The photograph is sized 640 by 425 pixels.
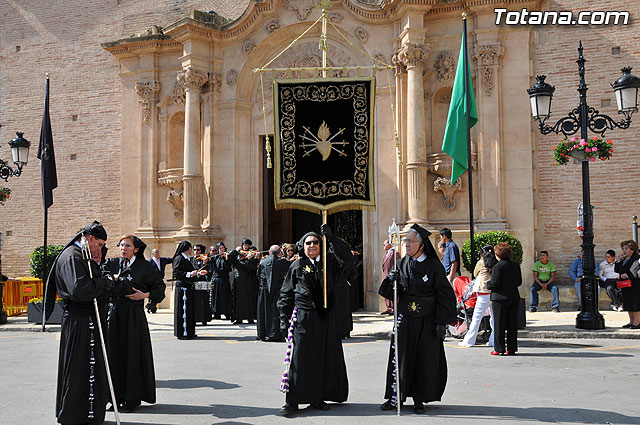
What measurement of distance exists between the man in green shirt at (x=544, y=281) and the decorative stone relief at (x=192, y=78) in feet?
34.1

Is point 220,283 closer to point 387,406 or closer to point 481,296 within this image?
point 481,296

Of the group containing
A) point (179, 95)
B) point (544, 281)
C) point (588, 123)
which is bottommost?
point (544, 281)

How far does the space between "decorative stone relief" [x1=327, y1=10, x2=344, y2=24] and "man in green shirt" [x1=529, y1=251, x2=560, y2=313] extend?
8131 millimetres

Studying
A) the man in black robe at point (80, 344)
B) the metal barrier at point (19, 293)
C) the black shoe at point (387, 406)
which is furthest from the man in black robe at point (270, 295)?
the metal barrier at point (19, 293)

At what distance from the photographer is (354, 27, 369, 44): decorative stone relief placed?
19125mm

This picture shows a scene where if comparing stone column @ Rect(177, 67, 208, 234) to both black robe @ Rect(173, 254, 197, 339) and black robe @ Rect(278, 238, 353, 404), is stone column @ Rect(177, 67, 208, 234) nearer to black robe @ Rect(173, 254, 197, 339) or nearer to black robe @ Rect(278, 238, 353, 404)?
black robe @ Rect(173, 254, 197, 339)

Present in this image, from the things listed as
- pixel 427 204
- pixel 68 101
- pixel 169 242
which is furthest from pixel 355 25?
pixel 68 101

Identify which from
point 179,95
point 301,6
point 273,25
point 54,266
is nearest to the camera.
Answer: point 54,266

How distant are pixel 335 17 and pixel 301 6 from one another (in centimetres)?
106

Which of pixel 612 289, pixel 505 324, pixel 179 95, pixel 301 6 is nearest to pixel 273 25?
pixel 301 6

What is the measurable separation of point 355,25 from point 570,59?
221 inches

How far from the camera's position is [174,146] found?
70.6 ft

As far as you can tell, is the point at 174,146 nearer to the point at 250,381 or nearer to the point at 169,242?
the point at 169,242

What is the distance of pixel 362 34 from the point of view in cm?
1916
